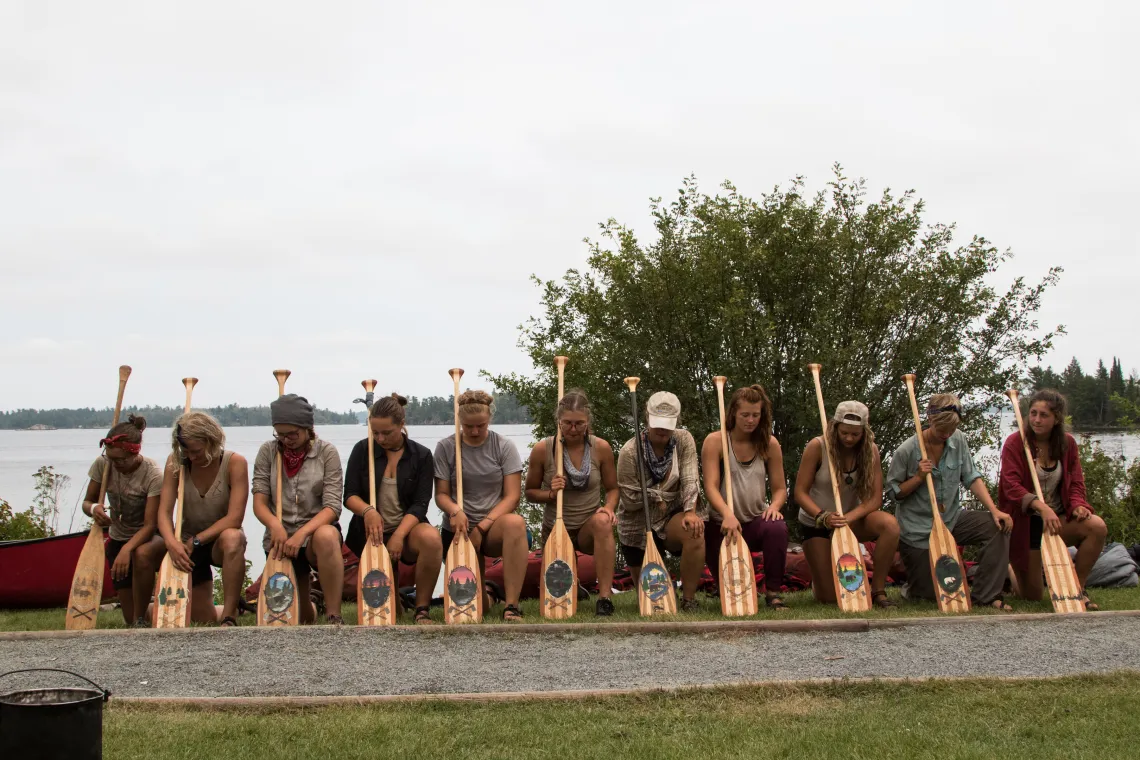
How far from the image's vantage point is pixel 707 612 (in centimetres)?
643

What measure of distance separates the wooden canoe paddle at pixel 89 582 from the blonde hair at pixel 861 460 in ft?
15.5

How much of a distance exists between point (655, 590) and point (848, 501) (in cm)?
147

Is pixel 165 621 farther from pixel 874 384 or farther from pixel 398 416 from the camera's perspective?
pixel 874 384

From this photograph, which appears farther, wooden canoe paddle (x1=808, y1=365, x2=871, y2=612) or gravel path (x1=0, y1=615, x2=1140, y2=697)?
wooden canoe paddle (x1=808, y1=365, x2=871, y2=612)

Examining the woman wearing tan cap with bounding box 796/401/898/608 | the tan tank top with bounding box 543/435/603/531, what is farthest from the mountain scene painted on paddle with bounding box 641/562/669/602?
the woman wearing tan cap with bounding box 796/401/898/608

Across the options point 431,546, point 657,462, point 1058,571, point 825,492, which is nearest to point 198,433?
point 431,546

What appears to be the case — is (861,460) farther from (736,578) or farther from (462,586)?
(462,586)

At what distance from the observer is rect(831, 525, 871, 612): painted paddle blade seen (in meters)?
6.41

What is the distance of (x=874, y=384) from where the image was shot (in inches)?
459

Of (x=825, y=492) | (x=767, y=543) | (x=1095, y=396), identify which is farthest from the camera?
(x=1095, y=396)

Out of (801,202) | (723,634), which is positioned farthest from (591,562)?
(801,202)

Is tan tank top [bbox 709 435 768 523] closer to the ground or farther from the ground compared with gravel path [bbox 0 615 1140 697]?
farther from the ground

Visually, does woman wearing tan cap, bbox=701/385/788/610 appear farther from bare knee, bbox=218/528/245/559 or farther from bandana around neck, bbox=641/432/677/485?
bare knee, bbox=218/528/245/559

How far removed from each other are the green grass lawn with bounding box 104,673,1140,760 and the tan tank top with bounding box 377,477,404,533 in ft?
8.68
